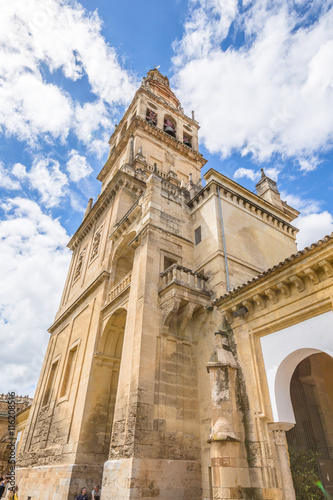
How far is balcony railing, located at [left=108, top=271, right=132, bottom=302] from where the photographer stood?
13.6 meters

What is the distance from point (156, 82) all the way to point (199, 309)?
31378 millimetres

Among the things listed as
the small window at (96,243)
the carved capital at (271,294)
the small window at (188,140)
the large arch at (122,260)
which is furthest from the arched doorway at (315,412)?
the small window at (188,140)

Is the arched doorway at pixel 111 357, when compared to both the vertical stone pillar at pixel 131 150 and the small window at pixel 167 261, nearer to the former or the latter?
the small window at pixel 167 261

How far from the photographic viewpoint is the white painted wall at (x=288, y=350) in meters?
8.19

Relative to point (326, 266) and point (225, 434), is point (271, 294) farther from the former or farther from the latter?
point (225, 434)

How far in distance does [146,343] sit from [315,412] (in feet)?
25.5

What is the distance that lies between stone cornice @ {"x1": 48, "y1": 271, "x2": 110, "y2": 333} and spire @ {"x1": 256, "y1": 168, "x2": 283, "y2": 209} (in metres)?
10.2

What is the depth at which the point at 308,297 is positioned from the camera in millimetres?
8656

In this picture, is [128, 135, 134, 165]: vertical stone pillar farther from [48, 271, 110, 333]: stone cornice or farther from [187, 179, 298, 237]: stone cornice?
[48, 271, 110, 333]: stone cornice

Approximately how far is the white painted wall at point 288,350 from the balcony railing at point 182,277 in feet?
11.6

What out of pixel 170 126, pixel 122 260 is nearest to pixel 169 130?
pixel 170 126

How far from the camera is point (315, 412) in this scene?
→ 12594mm

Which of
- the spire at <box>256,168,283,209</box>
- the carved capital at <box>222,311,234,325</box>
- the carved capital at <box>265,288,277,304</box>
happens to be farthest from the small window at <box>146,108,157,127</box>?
the carved capital at <box>265,288,277,304</box>

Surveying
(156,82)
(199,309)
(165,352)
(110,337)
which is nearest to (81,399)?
(110,337)
